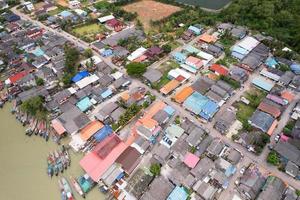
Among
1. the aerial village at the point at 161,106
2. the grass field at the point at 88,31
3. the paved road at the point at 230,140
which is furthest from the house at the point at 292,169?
the grass field at the point at 88,31

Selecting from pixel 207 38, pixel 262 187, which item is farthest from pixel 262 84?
pixel 262 187

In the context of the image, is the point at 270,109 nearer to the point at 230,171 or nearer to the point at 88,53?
the point at 230,171

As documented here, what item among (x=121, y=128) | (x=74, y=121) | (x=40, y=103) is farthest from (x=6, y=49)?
(x=121, y=128)

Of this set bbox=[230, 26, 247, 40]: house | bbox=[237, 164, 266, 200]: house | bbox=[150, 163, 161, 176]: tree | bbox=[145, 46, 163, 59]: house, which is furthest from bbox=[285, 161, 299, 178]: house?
bbox=[230, 26, 247, 40]: house

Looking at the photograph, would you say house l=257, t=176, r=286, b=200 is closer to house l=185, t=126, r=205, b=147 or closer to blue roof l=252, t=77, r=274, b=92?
house l=185, t=126, r=205, b=147

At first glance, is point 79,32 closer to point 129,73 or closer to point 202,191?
point 129,73

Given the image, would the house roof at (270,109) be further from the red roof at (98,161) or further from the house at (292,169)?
the red roof at (98,161)
